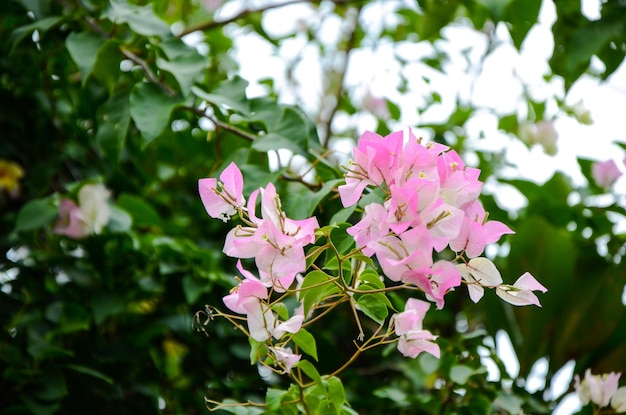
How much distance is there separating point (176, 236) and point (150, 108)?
0.36 metres

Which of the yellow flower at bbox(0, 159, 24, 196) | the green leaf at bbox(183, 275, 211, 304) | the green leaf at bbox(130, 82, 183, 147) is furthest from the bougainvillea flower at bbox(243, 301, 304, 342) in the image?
the yellow flower at bbox(0, 159, 24, 196)

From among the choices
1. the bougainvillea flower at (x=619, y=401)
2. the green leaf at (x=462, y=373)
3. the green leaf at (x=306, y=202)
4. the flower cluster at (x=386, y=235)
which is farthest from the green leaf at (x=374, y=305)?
the bougainvillea flower at (x=619, y=401)

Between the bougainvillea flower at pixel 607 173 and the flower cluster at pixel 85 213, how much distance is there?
0.68m

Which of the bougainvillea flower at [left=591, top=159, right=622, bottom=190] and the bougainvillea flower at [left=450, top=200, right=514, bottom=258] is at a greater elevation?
the bougainvillea flower at [left=450, top=200, right=514, bottom=258]

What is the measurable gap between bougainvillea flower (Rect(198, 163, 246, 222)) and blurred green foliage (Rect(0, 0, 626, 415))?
128 mm

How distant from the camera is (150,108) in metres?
0.70

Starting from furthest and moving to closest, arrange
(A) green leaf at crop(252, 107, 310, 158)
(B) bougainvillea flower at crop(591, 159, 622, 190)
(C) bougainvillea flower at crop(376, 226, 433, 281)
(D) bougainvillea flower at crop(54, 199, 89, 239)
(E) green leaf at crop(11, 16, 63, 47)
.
Answer: (B) bougainvillea flower at crop(591, 159, 622, 190)
(D) bougainvillea flower at crop(54, 199, 89, 239)
(E) green leaf at crop(11, 16, 63, 47)
(A) green leaf at crop(252, 107, 310, 158)
(C) bougainvillea flower at crop(376, 226, 433, 281)

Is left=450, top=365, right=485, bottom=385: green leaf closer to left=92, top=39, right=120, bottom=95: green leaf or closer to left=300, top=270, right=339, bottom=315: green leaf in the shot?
left=300, top=270, right=339, bottom=315: green leaf

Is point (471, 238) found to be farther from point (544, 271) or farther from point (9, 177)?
→ point (9, 177)

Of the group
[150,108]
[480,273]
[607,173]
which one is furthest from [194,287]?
[607,173]

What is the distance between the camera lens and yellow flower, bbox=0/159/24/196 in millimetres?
1029

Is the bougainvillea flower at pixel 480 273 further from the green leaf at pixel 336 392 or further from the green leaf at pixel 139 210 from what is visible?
the green leaf at pixel 139 210

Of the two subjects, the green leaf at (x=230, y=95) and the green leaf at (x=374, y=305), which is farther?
the green leaf at (x=230, y=95)

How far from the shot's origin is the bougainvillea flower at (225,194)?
480mm
